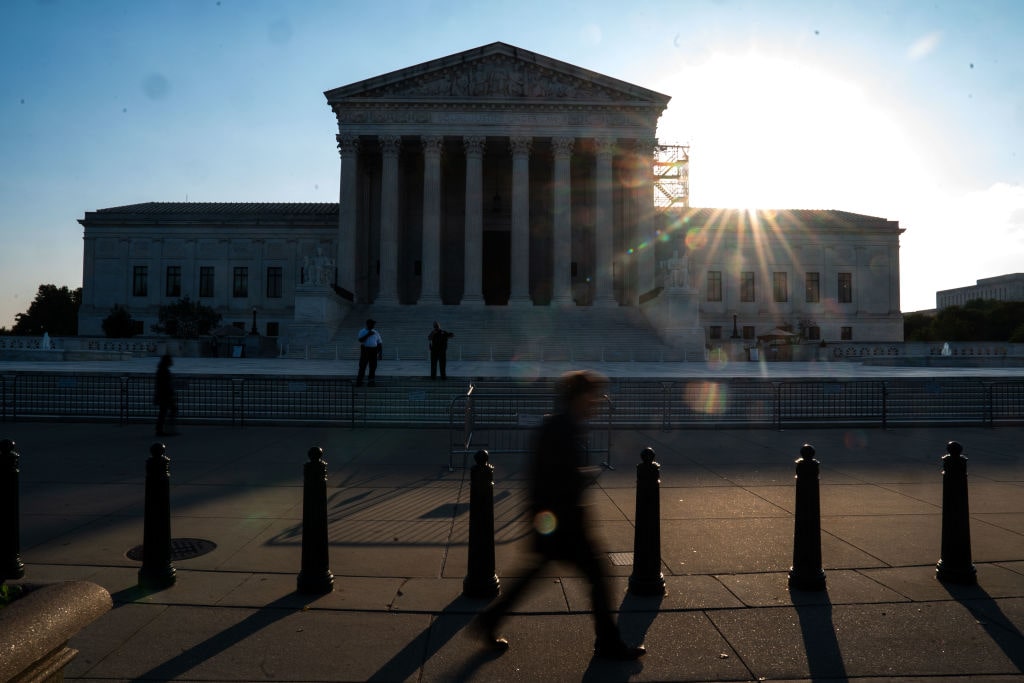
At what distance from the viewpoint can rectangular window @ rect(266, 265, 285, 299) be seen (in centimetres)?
6625

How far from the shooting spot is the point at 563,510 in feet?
15.1

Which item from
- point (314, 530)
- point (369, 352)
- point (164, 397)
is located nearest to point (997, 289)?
point (369, 352)

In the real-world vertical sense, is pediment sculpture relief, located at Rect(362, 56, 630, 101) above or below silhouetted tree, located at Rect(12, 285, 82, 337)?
above

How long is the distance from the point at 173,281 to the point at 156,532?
226ft

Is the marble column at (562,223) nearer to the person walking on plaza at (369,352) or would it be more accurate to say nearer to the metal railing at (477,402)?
the person walking on plaza at (369,352)

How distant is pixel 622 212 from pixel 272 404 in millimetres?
41628

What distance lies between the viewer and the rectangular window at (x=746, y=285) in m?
67.4

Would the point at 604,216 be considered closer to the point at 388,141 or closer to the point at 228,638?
the point at 388,141

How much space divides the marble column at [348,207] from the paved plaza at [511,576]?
37.9 m

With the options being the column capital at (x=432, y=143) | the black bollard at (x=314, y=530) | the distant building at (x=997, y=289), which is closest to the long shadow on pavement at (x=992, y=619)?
the black bollard at (x=314, y=530)

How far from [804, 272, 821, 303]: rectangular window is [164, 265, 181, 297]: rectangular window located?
60.8 m

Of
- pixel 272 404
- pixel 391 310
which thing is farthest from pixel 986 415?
pixel 391 310

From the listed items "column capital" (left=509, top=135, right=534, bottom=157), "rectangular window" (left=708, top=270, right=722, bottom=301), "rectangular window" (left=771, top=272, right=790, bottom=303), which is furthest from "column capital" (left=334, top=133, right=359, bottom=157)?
"rectangular window" (left=771, top=272, right=790, bottom=303)

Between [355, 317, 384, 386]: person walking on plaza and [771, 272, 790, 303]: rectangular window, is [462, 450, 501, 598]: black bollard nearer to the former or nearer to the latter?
[355, 317, 384, 386]: person walking on plaza
